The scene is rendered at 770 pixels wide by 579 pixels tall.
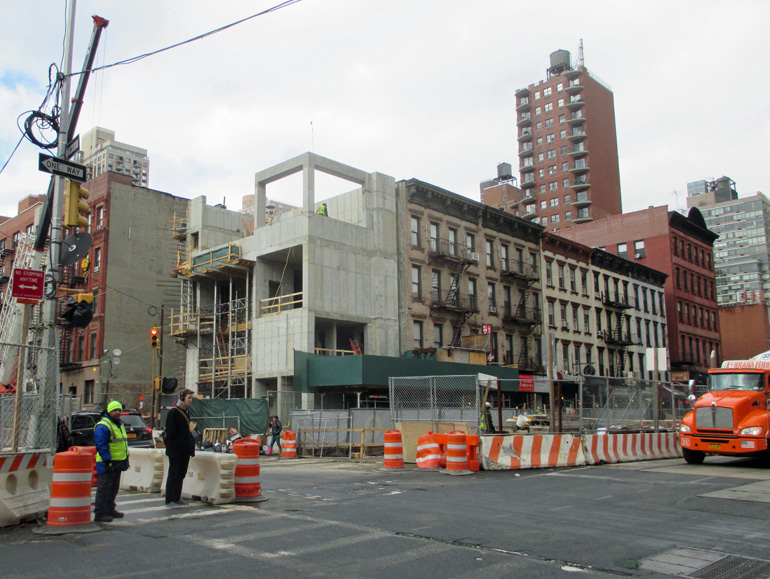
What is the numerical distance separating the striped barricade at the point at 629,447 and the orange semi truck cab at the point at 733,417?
200cm

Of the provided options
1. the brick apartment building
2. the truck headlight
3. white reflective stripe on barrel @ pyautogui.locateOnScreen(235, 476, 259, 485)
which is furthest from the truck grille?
the brick apartment building

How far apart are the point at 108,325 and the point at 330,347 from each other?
1731cm

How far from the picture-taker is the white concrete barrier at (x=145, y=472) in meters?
13.8

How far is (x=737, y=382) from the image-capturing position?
1914 cm

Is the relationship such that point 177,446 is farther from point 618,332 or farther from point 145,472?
point 618,332

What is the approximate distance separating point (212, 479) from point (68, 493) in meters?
2.90

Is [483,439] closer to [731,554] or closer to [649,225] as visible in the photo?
[731,554]

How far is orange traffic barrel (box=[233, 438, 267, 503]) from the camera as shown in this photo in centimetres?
1206

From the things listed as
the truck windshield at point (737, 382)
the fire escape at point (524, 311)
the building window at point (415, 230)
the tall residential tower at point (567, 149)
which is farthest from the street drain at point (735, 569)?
the tall residential tower at point (567, 149)

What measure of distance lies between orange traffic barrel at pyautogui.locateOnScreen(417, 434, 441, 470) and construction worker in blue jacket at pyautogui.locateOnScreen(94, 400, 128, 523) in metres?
9.54

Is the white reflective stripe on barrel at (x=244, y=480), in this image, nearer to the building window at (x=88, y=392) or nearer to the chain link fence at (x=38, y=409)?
the chain link fence at (x=38, y=409)

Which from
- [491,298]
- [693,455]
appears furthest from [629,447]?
[491,298]

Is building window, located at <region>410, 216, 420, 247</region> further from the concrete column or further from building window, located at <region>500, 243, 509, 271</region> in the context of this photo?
building window, located at <region>500, 243, 509, 271</region>

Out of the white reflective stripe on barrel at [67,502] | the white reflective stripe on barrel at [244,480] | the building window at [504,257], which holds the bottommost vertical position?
the white reflective stripe on barrel at [244,480]
